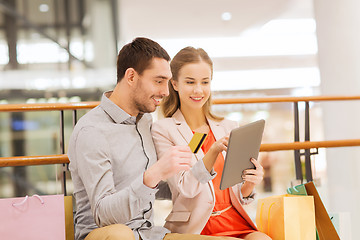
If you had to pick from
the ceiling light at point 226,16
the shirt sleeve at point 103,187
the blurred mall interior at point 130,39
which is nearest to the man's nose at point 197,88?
the shirt sleeve at point 103,187

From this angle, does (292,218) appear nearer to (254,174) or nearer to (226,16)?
(254,174)

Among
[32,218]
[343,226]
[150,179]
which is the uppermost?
[150,179]

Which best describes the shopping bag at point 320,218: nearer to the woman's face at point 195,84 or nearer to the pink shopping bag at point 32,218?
the woman's face at point 195,84

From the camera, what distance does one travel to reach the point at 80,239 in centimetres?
170

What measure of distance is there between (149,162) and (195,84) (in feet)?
1.38

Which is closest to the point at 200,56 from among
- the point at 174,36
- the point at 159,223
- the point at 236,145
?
the point at 236,145

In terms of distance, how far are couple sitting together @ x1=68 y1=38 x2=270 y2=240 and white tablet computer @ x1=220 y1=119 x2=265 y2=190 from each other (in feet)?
0.15

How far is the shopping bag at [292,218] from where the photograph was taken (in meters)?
1.87

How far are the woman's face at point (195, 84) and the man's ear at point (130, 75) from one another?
29cm

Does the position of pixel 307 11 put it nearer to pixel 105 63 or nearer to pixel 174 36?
pixel 174 36

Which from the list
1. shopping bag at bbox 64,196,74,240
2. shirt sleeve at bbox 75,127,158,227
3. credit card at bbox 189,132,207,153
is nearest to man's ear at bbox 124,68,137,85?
shirt sleeve at bbox 75,127,158,227

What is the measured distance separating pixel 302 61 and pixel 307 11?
25.9 inches

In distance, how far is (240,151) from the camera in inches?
66.7

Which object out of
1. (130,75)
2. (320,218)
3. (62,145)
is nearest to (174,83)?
(130,75)
